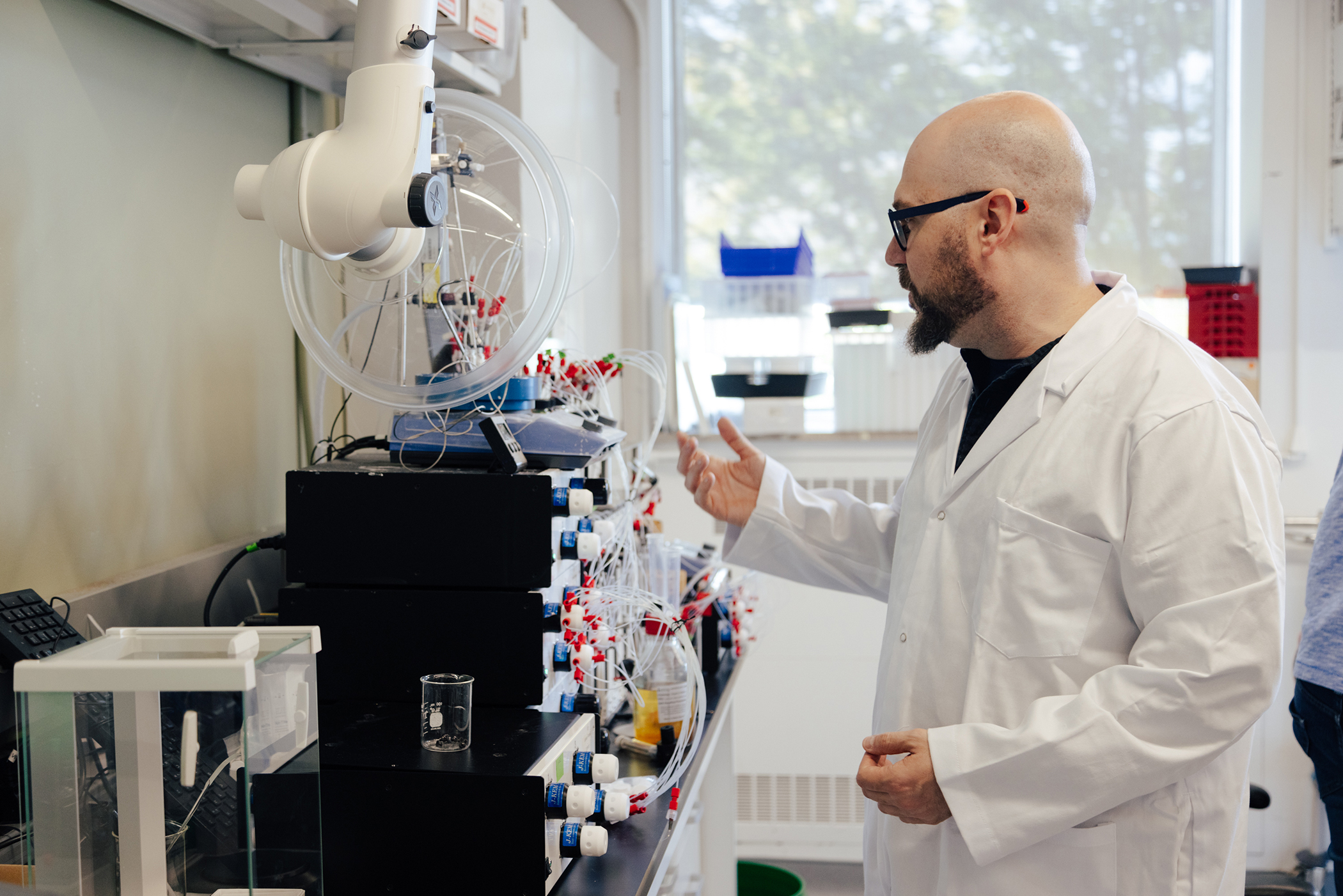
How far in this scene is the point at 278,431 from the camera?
2.06 m

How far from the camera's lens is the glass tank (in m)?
0.84

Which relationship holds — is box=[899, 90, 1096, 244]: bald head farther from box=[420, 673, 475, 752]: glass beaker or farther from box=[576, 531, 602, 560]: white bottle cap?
box=[420, 673, 475, 752]: glass beaker

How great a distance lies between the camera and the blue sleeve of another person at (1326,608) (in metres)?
1.84

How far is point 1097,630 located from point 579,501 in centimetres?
68

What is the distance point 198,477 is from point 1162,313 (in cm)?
260

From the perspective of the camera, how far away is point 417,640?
1.40 m

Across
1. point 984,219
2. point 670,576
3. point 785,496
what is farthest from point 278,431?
point 984,219

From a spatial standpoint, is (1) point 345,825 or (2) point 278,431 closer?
(1) point 345,825

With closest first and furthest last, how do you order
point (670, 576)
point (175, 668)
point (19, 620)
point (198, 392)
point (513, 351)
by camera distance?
point (175, 668), point (19, 620), point (513, 351), point (198, 392), point (670, 576)

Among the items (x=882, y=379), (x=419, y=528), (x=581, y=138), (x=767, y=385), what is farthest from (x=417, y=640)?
(x=882, y=379)

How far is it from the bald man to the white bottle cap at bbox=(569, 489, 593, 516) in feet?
1.53

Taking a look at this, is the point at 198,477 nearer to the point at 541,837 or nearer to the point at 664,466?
the point at 541,837

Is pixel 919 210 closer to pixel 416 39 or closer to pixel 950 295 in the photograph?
pixel 950 295

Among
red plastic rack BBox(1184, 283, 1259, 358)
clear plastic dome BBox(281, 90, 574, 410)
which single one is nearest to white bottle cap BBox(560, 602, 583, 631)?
clear plastic dome BBox(281, 90, 574, 410)
